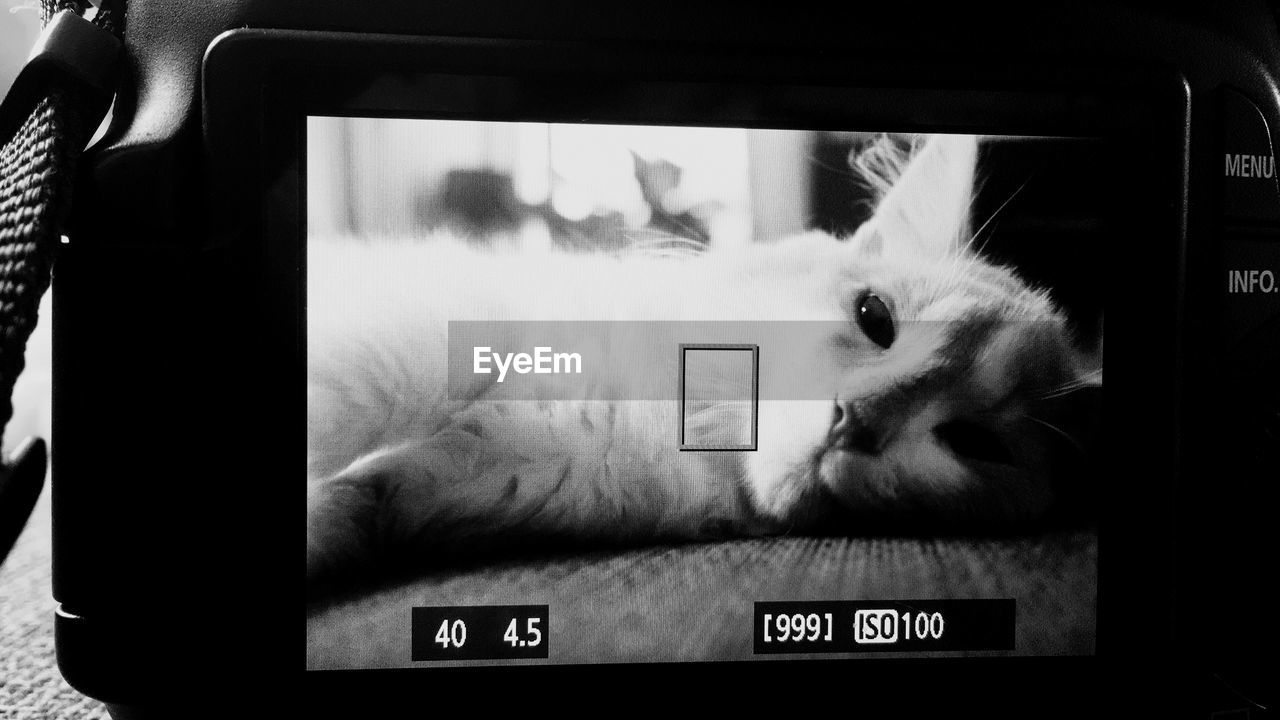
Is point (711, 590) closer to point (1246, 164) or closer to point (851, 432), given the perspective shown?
point (851, 432)

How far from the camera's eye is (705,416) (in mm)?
333

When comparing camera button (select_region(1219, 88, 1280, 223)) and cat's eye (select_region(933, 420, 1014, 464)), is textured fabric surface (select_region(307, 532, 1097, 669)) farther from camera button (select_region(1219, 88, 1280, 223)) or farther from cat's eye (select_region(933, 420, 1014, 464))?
camera button (select_region(1219, 88, 1280, 223))

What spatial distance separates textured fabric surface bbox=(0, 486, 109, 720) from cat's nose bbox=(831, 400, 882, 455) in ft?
1.04

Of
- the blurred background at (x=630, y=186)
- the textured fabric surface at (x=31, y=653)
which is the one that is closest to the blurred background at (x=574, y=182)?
the blurred background at (x=630, y=186)

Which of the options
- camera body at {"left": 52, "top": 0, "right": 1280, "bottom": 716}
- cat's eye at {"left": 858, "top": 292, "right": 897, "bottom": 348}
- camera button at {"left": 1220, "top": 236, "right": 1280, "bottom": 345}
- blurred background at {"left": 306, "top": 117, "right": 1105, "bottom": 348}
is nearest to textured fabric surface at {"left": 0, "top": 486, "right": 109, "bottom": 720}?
camera body at {"left": 52, "top": 0, "right": 1280, "bottom": 716}

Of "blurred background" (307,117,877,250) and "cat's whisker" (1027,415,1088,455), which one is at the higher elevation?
"blurred background" (307,117,877,250)

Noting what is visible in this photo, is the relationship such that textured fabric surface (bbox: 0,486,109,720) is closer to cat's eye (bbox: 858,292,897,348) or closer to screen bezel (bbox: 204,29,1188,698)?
screen bezel (bbox: 204,29,1188,698)

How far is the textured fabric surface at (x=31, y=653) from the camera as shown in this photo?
1.22 feet

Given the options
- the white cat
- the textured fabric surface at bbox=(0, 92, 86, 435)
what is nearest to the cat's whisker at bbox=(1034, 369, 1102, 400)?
the white cat

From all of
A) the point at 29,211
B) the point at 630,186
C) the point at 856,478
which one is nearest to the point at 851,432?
the point at 856,478

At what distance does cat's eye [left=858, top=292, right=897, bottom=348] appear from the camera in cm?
33

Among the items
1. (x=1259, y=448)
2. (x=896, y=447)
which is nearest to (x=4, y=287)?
(x=896, y=447)

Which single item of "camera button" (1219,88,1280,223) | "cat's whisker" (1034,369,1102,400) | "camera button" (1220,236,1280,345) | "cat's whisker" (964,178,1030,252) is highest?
"camera button" (1219,88,1280,223)

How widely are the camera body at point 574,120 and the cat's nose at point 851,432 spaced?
84mm
